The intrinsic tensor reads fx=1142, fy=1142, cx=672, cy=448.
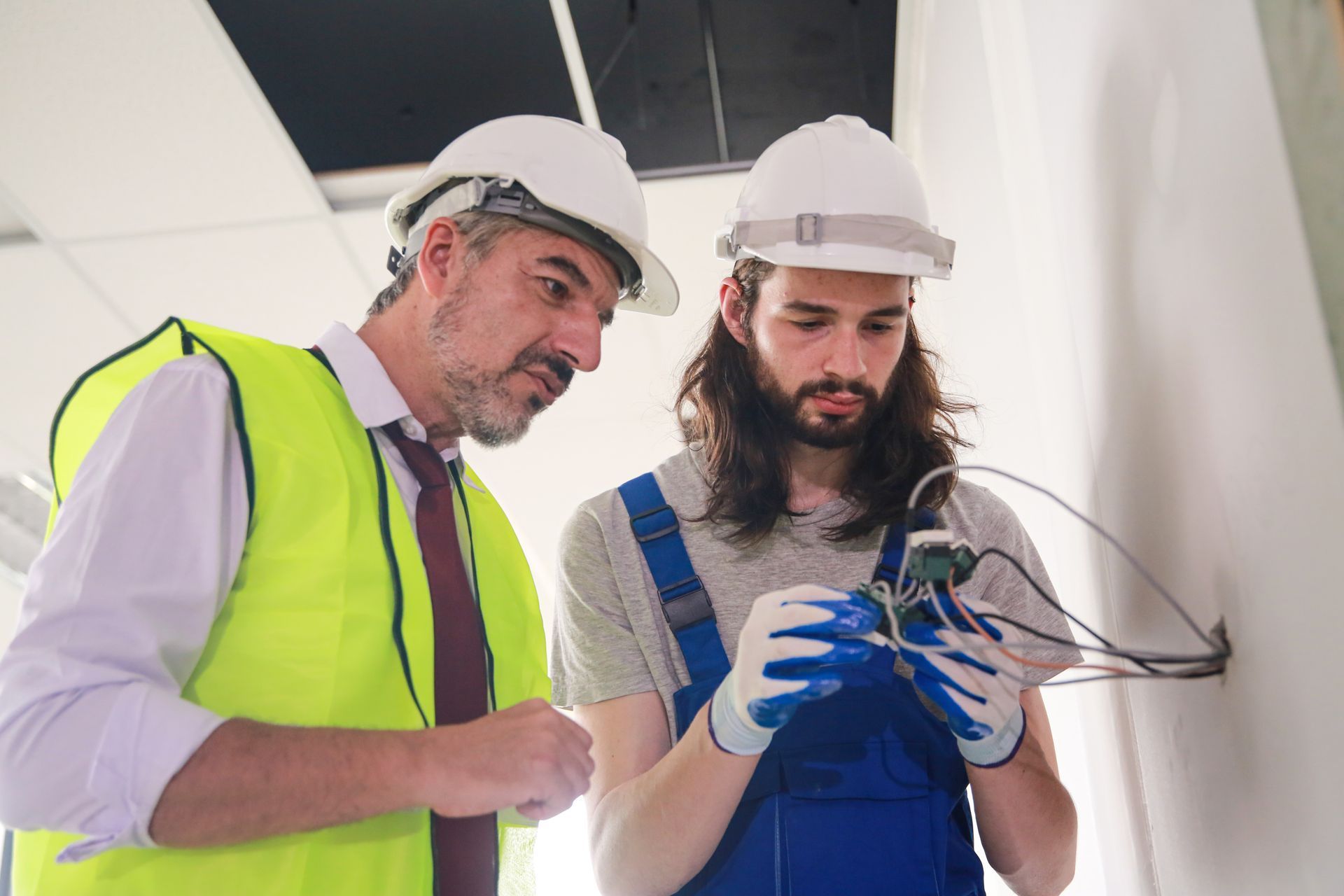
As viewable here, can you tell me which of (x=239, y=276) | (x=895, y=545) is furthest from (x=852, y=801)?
(x=239, y=276)

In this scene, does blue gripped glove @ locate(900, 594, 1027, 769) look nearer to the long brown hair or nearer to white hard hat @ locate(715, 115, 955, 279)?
the long brown hair

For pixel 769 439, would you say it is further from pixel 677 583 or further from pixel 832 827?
pixel 832 827

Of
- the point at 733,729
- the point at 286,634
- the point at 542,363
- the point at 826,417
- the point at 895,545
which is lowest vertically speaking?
the point at 733,729

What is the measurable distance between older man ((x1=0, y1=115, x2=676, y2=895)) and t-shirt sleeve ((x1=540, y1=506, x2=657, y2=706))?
6 centimetres

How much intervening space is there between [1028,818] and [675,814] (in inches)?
16.0

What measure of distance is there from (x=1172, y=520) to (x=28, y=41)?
2598mm

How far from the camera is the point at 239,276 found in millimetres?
3287

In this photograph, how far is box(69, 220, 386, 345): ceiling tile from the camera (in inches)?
124

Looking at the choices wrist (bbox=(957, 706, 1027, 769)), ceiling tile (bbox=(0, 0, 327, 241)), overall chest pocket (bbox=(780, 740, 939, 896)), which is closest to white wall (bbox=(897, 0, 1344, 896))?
wrist (bbox=(957, 706, 1027, 769))

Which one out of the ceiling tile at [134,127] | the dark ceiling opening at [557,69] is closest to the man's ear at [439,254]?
the dark ceiling opening at [557,69]

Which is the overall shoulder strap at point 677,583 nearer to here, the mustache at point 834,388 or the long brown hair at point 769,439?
the long brown hair at point 769,439

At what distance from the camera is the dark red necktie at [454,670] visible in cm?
123

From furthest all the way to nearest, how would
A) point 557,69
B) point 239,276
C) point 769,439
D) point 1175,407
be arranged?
point 239,276
point 557,69
point 769,439
point 1175,407

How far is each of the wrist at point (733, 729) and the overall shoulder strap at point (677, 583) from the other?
0.14 m
